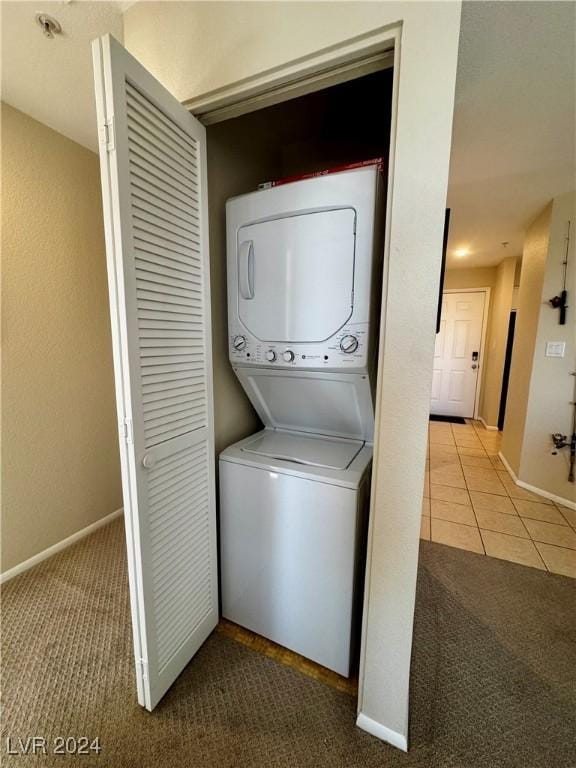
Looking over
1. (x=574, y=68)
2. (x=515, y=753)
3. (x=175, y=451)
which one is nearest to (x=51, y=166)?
(x=175, y=451)

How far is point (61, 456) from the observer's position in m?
1.97

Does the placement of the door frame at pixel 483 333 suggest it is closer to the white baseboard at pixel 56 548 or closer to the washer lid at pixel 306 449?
the washer lid at pixel 306 449

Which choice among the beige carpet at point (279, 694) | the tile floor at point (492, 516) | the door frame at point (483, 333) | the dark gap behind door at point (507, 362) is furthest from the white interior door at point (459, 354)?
the beige carpet at point (279, 694)

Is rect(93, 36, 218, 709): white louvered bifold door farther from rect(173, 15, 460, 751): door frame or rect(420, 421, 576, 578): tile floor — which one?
rect(420, 421, 576, 578): tile floor

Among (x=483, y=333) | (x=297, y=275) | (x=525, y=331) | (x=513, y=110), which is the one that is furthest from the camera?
(x=483, y=333)

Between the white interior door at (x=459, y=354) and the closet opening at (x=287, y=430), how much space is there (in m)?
4.00

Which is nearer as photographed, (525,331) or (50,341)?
(50,341)

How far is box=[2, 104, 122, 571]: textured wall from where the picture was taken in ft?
5.57

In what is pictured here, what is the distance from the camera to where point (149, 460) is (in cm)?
102

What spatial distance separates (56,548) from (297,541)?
5.65 feet

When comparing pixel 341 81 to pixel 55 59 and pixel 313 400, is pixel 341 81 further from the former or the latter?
pixel 55 59

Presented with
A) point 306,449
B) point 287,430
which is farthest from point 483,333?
point 306,449

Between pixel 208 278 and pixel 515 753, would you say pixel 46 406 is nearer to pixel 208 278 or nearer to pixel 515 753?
pixel 208 278

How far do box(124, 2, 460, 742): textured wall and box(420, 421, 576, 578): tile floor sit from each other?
1441 mm
